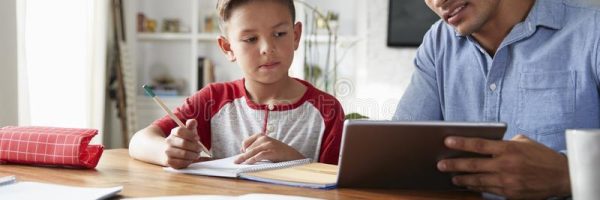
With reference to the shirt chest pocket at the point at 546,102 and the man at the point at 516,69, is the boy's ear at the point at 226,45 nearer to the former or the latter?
the man at the point at 516,69

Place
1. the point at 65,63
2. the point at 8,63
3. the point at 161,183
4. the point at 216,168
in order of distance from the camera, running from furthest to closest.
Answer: the point at 65,63
the point at 8,63
the point at 216,168
the point at 161,183

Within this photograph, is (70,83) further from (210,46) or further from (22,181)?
(22,181)

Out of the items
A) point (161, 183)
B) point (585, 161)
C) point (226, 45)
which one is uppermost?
point (226, 45)

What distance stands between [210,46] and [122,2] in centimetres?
67

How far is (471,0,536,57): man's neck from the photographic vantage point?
1.44 m

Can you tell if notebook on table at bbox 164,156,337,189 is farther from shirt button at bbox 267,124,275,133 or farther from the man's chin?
A: the man's chin

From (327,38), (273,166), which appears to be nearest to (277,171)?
(273,166)

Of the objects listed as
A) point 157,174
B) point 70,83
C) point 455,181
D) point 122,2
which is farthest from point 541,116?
point 122,2

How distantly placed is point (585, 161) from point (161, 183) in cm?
65

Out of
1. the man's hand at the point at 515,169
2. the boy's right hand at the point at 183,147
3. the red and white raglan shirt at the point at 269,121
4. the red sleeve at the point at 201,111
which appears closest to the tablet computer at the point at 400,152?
the man's hand at the point at 515,169

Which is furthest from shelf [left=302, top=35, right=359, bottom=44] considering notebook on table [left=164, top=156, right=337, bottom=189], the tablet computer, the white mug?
the white mug

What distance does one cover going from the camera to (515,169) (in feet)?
3.12

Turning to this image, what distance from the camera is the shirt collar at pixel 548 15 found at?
1.37 meters

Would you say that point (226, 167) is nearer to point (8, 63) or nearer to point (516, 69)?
point (516, 69)
